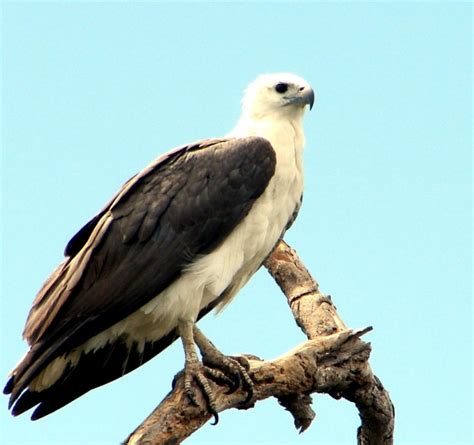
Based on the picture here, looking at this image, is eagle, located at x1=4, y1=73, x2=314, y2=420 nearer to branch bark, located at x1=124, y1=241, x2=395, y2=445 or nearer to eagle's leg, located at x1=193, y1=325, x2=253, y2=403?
eagle's leg, located at x1=193, y1=325, x2=253, y2=403

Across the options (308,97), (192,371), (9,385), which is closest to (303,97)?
(308,97)

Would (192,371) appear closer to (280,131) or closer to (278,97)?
(280,131)

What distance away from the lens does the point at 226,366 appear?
7469 mm

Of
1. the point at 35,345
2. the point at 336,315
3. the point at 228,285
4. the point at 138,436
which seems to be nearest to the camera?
the point at 138,436

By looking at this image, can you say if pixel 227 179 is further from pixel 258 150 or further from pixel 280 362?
pixel 280 362

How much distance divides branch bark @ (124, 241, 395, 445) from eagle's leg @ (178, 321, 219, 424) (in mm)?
50

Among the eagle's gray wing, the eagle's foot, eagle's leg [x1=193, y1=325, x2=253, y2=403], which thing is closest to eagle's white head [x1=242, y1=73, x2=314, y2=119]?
the eagle's gray wing

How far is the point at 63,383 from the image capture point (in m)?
7.73

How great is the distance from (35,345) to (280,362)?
1.57 metres

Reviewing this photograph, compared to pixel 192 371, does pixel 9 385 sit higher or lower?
higher

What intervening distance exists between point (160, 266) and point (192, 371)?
73 cm

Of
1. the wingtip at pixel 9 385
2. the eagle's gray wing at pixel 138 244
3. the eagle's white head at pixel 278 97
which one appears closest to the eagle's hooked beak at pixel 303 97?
the eagle's white head at pixel 278 97

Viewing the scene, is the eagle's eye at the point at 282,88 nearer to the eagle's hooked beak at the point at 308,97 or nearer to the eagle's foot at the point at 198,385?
the eagle's hooked beak at the point at 308,97

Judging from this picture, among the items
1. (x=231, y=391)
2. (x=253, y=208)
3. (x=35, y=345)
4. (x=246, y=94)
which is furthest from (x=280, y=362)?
(x=246, y=94)
